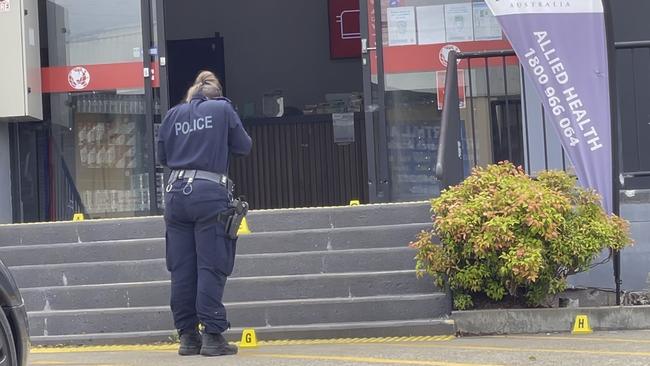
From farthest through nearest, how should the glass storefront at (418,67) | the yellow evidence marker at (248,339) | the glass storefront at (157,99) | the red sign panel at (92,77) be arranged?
the red sign panel at (92,77), the glass storefront at (418,67), the glass storefront at (157,99), the yellow evidence marker at (248,339)

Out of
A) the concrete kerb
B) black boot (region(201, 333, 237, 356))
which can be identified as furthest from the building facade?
black boot (region(201, 333, 237, 356))

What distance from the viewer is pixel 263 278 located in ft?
23.9

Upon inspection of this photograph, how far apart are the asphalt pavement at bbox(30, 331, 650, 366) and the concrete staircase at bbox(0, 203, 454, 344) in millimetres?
247

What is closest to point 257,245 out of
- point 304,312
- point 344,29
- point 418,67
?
point 304,312

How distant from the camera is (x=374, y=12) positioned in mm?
9289

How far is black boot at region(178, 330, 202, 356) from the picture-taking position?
20.1 feet

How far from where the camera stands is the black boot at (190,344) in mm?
6125

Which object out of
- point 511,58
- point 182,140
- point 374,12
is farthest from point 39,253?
point 511,58

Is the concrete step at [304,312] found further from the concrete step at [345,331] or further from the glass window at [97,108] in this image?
the glass window at [97,108]

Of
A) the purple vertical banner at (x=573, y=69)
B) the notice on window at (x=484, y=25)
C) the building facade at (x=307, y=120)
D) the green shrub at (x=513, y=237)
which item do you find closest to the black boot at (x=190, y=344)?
the green shrub at (x=513, y=237)

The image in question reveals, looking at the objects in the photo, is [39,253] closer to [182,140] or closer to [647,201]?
[182,140]

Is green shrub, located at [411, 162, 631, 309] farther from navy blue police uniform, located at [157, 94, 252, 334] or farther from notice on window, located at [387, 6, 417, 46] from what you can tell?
notice on window, located at [387, 6, 417, 46]

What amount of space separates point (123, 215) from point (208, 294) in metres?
3.96

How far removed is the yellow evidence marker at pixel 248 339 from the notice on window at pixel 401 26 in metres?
3.54
